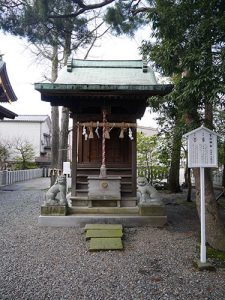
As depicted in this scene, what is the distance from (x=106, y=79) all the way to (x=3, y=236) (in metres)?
5.10

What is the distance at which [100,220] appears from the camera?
764 cm

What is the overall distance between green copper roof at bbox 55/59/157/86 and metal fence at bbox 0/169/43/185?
11.7 meters

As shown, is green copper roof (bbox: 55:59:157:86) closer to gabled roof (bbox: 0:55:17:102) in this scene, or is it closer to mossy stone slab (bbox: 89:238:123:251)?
mossy stone slab (bbox: 89:238:123:251)

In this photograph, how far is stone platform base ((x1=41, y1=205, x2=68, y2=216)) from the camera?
25.3 ft

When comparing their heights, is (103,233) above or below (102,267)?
above

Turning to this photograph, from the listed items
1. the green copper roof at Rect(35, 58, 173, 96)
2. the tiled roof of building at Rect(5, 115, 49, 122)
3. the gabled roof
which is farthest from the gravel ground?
the tiled roof of building at Rect(5, 115, 49, 122)

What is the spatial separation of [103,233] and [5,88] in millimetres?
11355

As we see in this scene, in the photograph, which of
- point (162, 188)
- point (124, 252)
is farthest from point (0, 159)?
point (124, 252)

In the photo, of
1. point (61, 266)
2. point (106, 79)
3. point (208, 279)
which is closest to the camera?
point (208, 279)

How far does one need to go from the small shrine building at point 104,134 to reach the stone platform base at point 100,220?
1.74ft

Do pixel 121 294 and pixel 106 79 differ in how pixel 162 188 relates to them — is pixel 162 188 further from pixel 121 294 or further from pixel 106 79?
pixel 121 294

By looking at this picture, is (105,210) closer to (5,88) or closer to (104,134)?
(104,134)

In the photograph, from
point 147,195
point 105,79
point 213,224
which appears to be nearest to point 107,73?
point 105,79

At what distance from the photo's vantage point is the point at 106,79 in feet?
28.5
